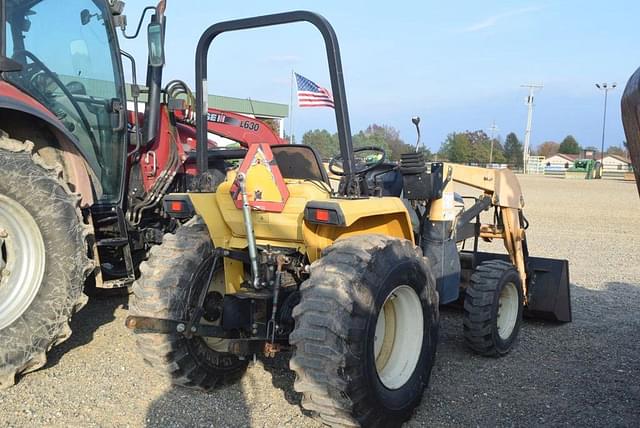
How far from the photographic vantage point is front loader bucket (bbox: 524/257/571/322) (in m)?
5.63

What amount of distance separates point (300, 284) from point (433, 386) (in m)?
1.16

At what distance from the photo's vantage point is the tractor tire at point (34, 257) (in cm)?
395

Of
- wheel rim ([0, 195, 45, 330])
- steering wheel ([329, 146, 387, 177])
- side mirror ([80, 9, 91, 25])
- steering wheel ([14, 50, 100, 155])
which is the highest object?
side mirror ([80, 9, 91, 25])

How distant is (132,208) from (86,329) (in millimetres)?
1158

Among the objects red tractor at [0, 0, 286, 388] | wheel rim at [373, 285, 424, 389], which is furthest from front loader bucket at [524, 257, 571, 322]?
red tractor at [0, 0, 286, 388]

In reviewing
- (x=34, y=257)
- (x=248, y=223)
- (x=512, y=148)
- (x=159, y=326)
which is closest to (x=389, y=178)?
(x=248, y=223)

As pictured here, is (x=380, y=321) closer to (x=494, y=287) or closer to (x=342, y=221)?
(x=342, y=221)

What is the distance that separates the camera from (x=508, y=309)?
16.7ft

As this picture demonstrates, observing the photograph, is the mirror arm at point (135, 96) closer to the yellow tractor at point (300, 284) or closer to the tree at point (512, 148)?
the yellow tractor at point (300, 284)

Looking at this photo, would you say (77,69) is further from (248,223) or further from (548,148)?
(548,148)

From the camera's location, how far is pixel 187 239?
3.93 metres

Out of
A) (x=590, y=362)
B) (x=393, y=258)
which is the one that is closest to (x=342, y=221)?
(x=393, y=258)

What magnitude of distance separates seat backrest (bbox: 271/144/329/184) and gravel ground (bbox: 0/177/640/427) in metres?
1.41

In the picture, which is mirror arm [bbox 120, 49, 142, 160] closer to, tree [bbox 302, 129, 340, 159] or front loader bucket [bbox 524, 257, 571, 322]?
tree [bbox 302, 129, 340, 159]
